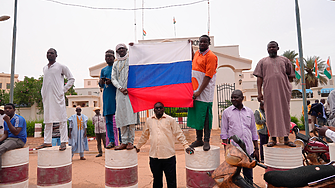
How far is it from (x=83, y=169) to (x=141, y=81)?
426cm

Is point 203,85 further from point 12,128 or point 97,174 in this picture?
point 97,174

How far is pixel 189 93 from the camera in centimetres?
428

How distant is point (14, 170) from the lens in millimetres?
4551

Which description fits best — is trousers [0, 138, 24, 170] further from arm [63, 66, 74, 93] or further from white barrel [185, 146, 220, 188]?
white barrel [185, 146, 220, 188]

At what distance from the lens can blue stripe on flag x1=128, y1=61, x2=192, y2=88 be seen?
4.48 meters

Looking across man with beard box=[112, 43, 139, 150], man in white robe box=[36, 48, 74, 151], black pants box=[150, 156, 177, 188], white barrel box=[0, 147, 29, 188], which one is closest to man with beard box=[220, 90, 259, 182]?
Answer: black pants box=[150, 156, 177, 188]

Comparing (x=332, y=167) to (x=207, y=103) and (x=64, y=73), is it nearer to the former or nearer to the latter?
(x=207, y=103)

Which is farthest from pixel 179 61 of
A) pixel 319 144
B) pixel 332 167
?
pixel 319 144

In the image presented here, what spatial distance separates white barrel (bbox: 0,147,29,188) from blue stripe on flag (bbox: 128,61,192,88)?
2713 mm

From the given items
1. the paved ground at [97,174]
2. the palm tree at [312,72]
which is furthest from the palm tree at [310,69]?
the paved ground at [97,174]

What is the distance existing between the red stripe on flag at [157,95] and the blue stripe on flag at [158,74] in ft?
0.31

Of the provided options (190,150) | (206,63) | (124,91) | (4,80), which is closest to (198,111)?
(190,150)

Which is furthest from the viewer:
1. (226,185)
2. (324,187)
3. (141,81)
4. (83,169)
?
(83,169)

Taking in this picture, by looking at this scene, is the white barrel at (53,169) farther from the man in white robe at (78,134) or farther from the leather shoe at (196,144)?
the man in white robe at (78,134)
